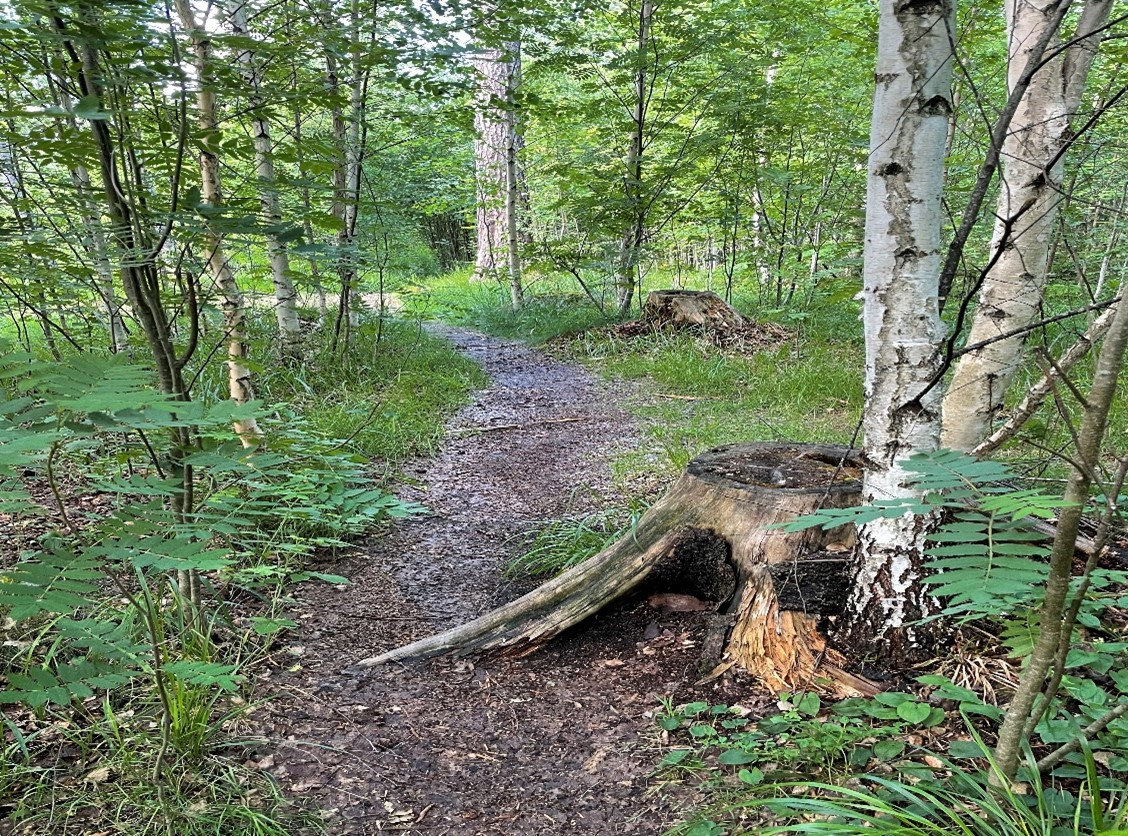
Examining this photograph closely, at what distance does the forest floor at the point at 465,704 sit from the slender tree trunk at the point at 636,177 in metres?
5.46

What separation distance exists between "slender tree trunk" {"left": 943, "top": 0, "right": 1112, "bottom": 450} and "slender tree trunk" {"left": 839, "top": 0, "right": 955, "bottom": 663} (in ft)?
4.07

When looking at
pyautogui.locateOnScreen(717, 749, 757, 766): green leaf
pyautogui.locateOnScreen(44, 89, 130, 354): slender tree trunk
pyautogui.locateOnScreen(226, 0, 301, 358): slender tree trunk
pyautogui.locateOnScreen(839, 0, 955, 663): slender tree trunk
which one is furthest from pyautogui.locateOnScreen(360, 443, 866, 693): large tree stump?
pyautogui.locateOnScreen(226, 0, 301, 358): slender tree trunk

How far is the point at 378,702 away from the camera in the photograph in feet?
7.84

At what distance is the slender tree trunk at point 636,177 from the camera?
7.85 metres

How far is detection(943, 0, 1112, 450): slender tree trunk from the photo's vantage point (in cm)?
299

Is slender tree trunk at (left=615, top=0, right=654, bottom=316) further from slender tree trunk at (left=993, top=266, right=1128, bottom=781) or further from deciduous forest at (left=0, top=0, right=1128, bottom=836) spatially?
slender tree trunk at (left=993, top=266, right=1128, bottom=781)

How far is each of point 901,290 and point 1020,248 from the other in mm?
1681

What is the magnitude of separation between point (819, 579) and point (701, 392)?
4.07 m

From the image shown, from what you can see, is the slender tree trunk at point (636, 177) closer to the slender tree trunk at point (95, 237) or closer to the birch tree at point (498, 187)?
the birch tree at point (498, 187)

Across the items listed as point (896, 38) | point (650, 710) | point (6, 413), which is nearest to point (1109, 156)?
point (896, 38)

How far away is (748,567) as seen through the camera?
2.50m

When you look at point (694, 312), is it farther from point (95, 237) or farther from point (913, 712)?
point (913, 712)

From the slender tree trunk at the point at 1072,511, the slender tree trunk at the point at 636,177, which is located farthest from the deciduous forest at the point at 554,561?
the slender tree trunk at the point at 636,177

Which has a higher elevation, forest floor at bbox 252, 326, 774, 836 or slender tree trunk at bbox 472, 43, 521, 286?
slender tree trunk at bbox 472, 43, 521, 286
